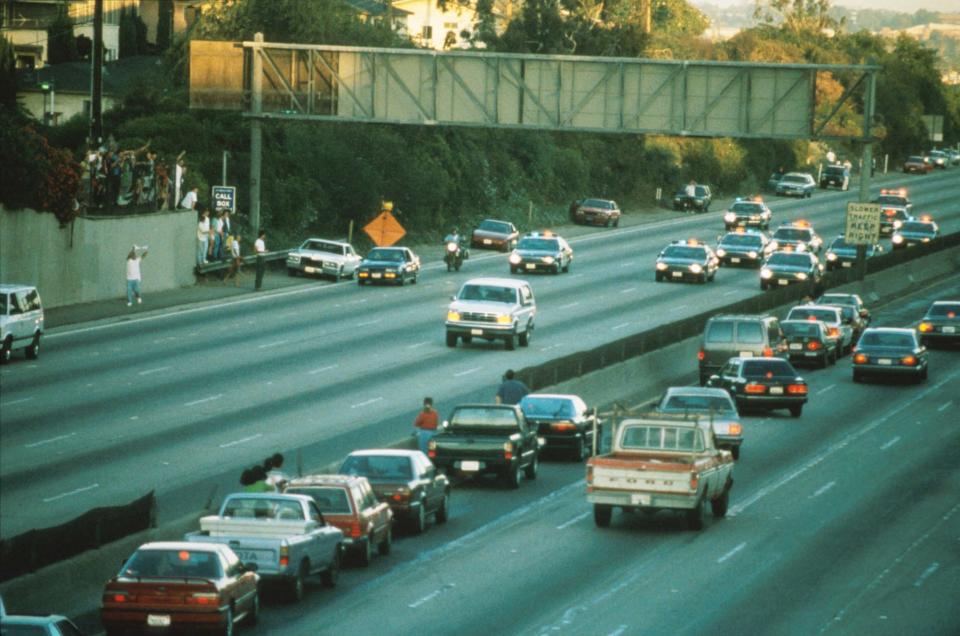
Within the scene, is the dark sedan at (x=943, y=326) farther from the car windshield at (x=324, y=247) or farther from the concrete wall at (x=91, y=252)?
the concrete wall at (x=91, y=252)

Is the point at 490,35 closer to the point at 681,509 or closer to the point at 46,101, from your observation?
the point at 46,101

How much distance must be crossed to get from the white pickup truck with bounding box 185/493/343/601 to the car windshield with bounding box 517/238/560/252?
1895 inches

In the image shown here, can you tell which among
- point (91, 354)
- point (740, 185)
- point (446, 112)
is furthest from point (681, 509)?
point (740, 185)

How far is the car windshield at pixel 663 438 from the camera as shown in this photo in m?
27.5

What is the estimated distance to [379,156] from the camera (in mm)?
83125

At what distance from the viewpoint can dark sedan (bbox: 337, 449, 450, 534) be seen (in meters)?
26.6

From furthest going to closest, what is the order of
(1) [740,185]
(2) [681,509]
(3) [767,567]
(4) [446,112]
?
(1) [740,185] → (4) [446,112] → (2) [681,509] → (3) [767,567]

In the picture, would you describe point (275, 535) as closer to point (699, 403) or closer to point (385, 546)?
point (385, 546)

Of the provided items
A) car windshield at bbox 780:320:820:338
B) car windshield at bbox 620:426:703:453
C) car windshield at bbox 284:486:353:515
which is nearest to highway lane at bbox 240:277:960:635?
car windshield at bbox 284:486:353:515

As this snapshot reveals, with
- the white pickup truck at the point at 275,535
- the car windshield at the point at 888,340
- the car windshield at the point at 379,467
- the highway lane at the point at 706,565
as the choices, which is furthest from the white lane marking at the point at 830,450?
the white pickup truck at the point at 275,535

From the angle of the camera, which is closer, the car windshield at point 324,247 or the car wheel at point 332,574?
the car wheel at point 332,574

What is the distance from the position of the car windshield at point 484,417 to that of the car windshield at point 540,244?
125 ft

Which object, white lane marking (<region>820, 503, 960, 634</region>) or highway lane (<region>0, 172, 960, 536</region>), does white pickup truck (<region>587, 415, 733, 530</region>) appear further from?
highway lane (<region>0, 172, 960, 536</region>)

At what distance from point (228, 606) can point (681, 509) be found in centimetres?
933
